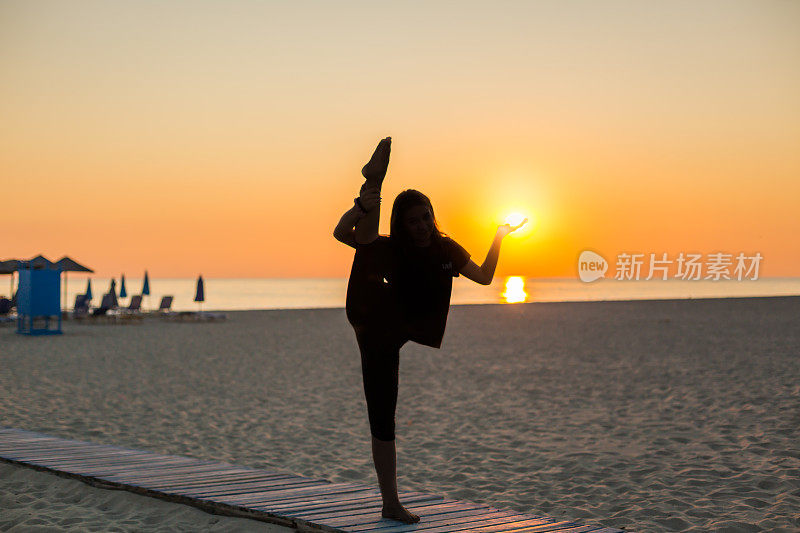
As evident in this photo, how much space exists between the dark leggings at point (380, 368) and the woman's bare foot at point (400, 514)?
1.67 ft

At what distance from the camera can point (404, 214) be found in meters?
3.53

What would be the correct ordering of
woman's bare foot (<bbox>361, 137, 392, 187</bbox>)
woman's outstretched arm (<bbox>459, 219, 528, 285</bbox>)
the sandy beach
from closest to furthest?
1. woman's bare foot (<bbox>361, 137, 392, 187</bbox>)
2. woman's outstretched arm (<bbox>459, 219, 528, 285</bbox>)
3. the sandy beach

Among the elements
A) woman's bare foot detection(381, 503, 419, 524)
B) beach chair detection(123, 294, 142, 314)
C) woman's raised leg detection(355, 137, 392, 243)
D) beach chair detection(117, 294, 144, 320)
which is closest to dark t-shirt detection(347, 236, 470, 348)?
woman's raised leg detection(355, 137, 392, 243)

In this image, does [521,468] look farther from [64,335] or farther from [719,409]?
[64,335]

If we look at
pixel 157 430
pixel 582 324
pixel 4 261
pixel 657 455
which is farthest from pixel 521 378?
pixel 4 261

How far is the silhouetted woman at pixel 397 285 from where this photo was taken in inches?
139

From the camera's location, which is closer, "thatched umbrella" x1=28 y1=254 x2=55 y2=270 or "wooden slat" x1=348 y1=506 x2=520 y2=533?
"wooden slat" x1=348 y1=506 x2=520 y2=533

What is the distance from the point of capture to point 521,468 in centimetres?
621

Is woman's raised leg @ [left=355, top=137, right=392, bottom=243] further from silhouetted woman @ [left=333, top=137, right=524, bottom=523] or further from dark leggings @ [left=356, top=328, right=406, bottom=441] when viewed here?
dark leggings @ [left=356, top=328, right=406, bottom=441]

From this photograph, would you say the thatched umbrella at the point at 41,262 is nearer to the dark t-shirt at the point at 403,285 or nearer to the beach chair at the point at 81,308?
the beach chair at the point at 81,308

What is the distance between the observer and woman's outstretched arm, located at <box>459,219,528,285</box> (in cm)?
365

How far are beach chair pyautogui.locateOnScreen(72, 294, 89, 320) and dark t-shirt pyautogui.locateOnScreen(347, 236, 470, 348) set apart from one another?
25.6m

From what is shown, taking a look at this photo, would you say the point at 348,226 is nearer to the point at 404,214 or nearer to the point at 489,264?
the point at 404,214

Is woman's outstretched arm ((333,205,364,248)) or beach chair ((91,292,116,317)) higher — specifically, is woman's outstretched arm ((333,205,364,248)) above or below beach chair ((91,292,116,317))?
above
